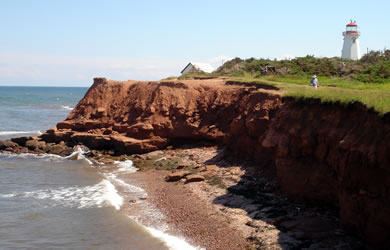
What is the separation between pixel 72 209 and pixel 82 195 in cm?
186

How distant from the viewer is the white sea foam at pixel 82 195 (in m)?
16.9

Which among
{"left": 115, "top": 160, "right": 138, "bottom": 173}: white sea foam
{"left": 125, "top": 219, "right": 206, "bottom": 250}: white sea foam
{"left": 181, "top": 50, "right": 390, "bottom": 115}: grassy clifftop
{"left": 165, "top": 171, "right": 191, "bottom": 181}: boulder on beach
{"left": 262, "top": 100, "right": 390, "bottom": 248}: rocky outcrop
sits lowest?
{"left": 125, "top": 219, "right": 206, "bottom": 250}: white sea foam

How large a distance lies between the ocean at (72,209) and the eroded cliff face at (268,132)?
146 inches

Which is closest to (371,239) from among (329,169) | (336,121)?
(329,169)

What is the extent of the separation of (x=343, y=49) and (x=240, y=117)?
71.8 feet

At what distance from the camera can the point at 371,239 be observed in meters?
11.2

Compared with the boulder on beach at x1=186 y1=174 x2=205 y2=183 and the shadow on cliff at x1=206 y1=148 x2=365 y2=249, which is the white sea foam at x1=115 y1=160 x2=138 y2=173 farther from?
the shadow on cliff at x1=206 y1=148 x2=365 y2=249

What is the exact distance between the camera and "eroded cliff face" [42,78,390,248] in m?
11.4

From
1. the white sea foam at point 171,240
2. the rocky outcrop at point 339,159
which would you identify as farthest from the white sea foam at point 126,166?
the white sea foam at point 171,240

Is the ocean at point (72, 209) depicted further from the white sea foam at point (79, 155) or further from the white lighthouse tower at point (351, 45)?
the white lighthouse tower at point (351, 45)

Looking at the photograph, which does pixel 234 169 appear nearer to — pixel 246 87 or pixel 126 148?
pixel 246 87

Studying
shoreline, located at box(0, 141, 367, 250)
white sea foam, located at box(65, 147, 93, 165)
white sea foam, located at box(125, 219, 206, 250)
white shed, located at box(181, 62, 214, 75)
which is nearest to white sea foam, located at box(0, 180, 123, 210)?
shoreline, located at box(0, 141, 367, 250)

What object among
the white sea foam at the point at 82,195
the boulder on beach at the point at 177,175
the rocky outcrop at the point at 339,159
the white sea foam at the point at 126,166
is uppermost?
the rocky outcrop at the point at 339,159

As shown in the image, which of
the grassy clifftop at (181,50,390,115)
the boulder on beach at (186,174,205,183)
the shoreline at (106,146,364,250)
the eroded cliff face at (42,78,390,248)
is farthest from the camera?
the grassy clifftop at (181,50,390,115)
